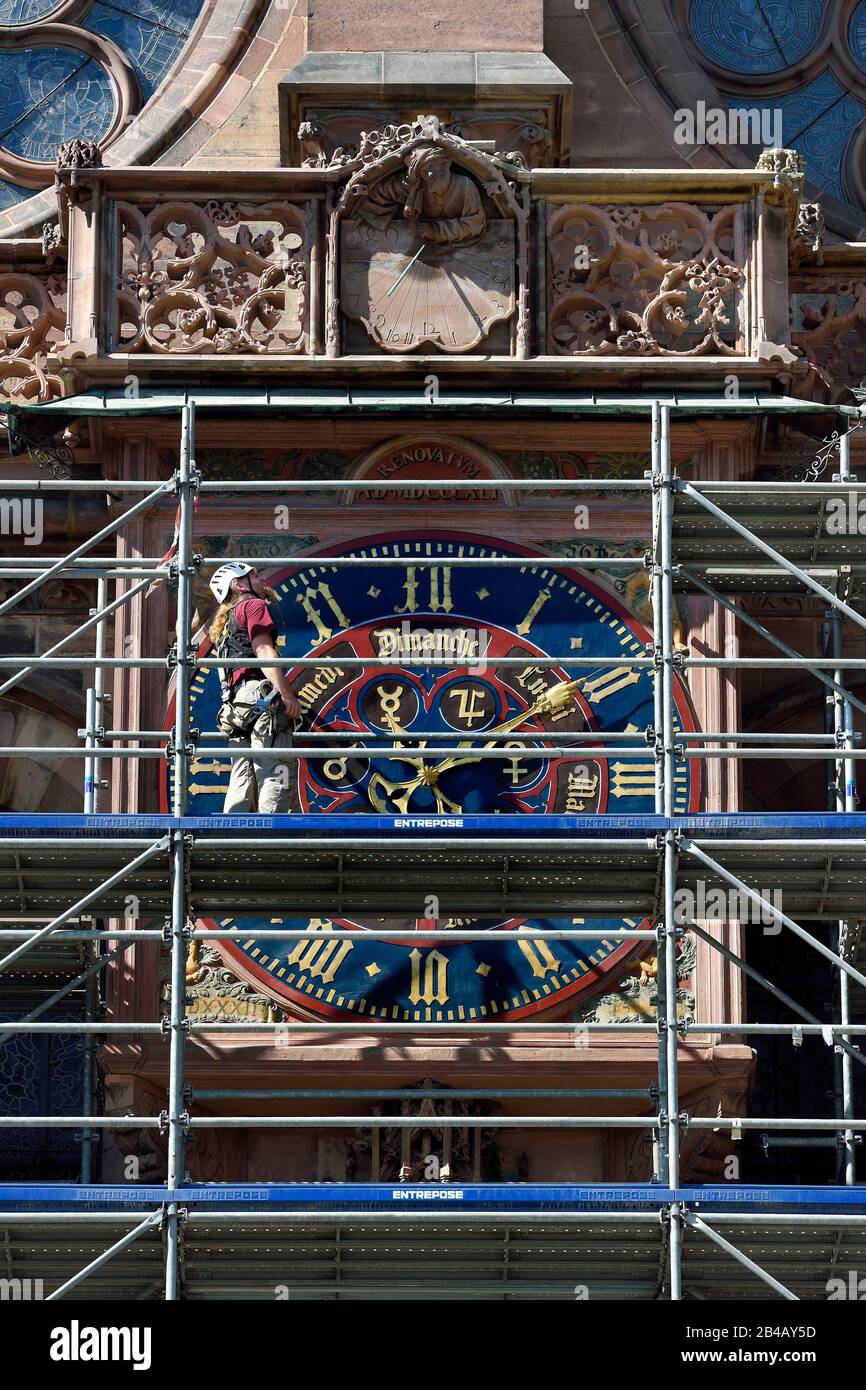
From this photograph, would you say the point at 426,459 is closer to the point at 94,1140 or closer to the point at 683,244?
the point at 683,244

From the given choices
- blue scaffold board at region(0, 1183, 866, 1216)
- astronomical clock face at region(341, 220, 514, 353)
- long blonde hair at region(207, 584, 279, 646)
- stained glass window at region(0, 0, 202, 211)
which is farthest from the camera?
stained glass window at region(0, 0, 202, 211)

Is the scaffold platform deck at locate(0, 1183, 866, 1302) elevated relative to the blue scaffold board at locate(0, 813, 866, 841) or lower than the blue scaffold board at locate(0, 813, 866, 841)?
lower

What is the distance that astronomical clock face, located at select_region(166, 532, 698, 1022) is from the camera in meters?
19.8

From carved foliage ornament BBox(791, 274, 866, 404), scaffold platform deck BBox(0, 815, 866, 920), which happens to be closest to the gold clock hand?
carved foliage ornament BBox(791, 274, 866, 404)

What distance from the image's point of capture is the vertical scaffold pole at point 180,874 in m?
17.5

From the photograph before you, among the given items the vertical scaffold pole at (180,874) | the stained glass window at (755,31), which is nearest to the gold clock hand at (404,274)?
the vertical scaffold pole at (180,874)

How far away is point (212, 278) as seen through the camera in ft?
69.2

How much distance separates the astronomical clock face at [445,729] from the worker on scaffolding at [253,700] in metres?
0.33

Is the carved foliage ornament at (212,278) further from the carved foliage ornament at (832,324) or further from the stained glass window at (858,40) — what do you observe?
the stained glass window at (858,40)

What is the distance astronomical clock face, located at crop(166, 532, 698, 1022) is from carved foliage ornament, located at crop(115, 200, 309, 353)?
129 centimetres

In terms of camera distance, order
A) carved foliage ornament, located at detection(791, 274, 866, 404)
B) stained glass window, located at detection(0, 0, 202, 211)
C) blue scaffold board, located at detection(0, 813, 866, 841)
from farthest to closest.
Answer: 1. stained glass window, located at detection(0, 0, 202, 211)
2. carved foliage ornament, located at detection(791, 274, 866, 404)
3. blue scaffold board, located at detection(0, 813, 866, 841)

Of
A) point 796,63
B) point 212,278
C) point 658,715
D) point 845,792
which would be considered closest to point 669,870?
point 658,715

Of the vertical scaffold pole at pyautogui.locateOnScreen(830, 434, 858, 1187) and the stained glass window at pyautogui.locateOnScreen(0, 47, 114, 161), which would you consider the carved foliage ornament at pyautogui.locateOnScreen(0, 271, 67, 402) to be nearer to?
the stained glass window at pyautogui.locateOnScreen(0, 47, 114, 161)
